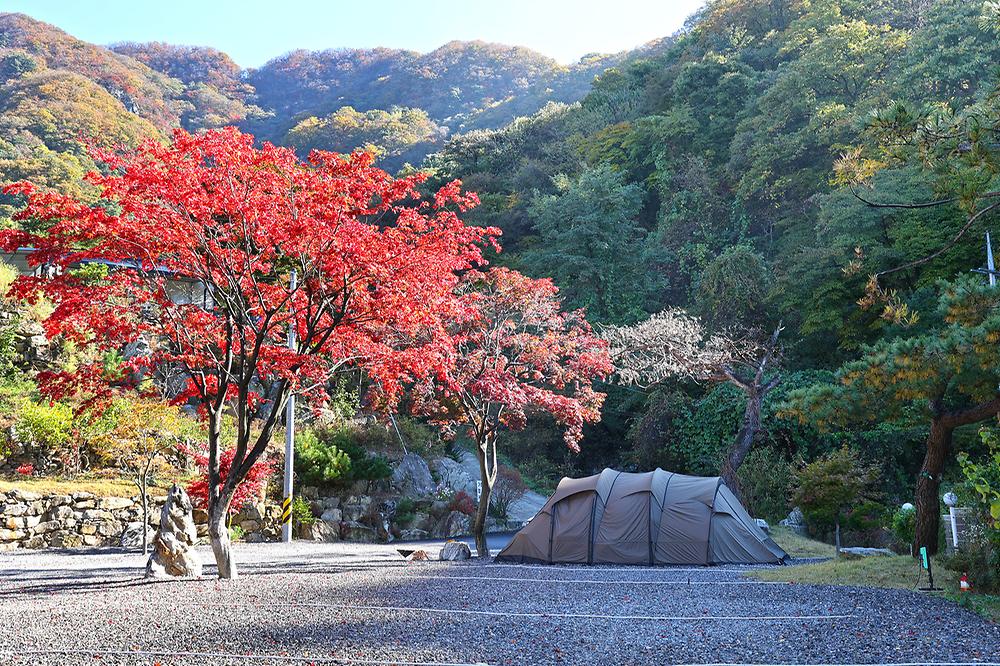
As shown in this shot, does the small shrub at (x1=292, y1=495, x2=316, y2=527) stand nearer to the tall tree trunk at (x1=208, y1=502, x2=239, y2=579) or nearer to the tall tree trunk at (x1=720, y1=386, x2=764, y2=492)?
the tall tree trunk at (x1=208, y1=502, x2=239, y2=579)

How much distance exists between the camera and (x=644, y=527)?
12383 millimetres

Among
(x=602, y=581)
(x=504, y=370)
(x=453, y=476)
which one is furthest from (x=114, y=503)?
(x=602, y=581)

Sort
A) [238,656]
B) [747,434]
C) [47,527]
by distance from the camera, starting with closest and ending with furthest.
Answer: [238,656] → [47,527] → [747,434]

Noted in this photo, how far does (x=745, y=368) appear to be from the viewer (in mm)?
21297

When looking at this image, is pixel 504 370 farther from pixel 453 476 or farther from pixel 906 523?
pixel 453 476

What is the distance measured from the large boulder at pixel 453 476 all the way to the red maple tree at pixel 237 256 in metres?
11.0

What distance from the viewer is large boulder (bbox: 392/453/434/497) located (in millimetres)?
19625

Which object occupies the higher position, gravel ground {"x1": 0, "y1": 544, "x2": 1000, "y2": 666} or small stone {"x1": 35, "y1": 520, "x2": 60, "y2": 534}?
gravel ground {"x1": 0, "y1": 544, "x2": 1000, "y2": 666}

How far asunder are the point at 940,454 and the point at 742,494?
9.18 m

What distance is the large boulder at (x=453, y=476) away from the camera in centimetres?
2077

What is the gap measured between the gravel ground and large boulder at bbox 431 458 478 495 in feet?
35.7

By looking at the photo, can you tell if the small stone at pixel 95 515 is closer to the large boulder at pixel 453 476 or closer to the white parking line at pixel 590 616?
the large boulder at pixel 453 476

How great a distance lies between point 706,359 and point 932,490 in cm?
984

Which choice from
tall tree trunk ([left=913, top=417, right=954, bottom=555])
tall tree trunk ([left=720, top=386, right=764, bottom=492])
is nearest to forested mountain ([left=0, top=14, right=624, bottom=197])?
tall tree trunk ([left=720, top=386, right=764, bottom=492])
